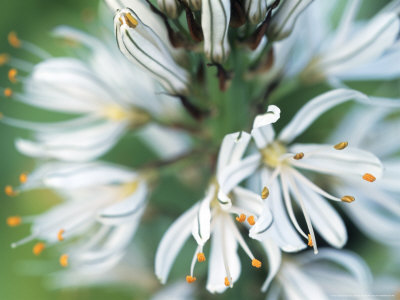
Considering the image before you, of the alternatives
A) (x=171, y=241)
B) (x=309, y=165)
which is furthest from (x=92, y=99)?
(x=309, y=165)

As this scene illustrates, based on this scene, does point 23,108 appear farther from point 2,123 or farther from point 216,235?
point 216,235

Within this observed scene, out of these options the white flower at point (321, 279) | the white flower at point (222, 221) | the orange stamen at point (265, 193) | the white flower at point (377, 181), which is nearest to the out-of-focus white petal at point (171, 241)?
the white flower at point (222, 221)

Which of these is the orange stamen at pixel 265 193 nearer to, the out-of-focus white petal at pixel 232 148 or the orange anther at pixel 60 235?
the out-of-focus white petal at pixel 232 148

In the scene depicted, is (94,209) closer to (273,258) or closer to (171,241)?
(171,241)

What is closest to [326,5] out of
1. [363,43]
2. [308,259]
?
[363,43]

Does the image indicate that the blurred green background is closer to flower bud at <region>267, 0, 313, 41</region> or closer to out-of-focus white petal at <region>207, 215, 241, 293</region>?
out-of-focus white petal at <region>207, 215, 241, 293</region>

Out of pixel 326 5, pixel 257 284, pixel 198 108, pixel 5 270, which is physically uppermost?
pixel 198 108
